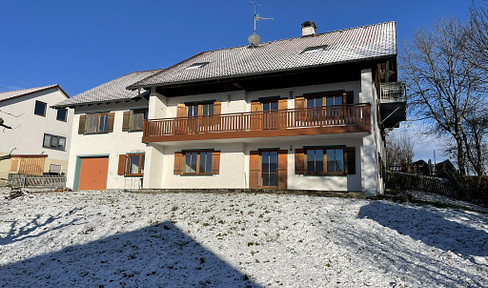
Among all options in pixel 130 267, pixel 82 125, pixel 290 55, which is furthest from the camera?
pixel 82 125

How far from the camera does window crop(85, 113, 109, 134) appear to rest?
20.0 m

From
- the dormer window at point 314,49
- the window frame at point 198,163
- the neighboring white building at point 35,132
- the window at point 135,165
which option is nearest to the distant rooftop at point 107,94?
the window at point 135,165

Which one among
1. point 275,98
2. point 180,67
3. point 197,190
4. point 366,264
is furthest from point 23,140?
point 366,264

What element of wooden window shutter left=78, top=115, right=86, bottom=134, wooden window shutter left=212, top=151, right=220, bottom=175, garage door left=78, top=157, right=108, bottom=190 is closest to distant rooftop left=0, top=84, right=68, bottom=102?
wooden window shutter left=78, top=115, right=86, bottom=134

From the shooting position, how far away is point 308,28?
2245 centimetres

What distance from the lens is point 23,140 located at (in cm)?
2766

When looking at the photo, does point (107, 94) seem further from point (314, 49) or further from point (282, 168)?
point (314, 49)

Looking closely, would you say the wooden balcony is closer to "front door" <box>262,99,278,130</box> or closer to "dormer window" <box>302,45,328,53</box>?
"front door" <box>262,99,278,130</box>

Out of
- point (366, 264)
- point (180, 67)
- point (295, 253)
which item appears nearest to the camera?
point (366, 264)

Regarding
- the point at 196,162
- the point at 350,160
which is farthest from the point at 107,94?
the point at 350,160

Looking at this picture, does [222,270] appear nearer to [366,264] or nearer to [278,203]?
[366,264]

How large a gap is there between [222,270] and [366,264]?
115 inches

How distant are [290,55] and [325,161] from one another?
573 cm

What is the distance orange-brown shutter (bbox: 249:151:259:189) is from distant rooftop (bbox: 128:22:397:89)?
3.86 metres
